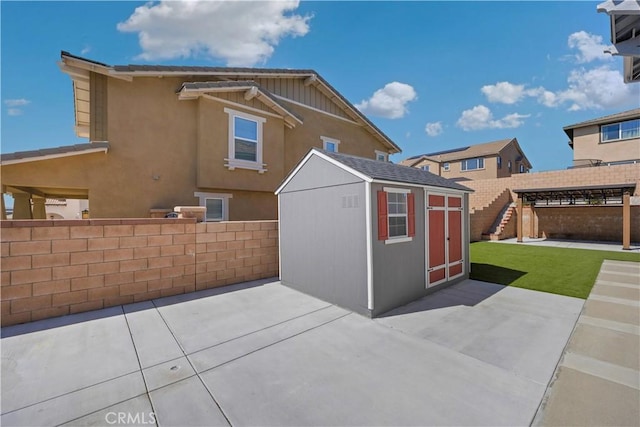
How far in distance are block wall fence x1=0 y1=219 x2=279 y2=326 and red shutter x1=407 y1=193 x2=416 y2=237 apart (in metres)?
4.23

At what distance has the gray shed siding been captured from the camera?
502 centimetres

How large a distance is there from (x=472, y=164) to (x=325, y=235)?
93.2 ft

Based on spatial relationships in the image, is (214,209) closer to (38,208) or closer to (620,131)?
(38,208)

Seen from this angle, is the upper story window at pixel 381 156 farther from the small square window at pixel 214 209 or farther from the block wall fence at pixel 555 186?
the small square window at pixel 214 209

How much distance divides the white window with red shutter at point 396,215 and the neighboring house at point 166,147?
6.50m

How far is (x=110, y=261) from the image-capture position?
5.40 m

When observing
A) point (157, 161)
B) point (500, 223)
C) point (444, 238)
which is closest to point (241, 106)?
point (157, 161)

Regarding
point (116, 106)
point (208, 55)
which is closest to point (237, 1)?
point (208, 55)

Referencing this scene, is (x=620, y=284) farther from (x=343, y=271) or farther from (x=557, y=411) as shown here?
(x=343, y=271)

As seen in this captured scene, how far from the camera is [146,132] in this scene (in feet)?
27.9

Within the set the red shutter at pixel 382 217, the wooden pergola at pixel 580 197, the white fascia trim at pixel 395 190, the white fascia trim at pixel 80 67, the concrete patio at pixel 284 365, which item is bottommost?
the concrete patio at pixel 284 365

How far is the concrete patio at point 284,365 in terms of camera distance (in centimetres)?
251

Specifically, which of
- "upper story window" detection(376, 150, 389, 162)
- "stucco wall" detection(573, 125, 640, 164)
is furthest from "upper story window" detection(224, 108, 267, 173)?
"stucco wall" detection(573, 125, 640, 164)

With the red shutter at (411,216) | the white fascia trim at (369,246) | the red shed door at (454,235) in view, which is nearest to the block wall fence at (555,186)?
the red shed door at (454,235)
